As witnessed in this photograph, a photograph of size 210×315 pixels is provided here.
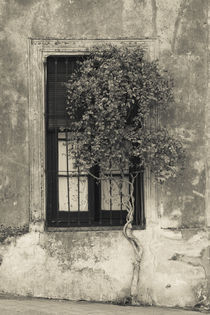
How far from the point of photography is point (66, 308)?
24.5ft

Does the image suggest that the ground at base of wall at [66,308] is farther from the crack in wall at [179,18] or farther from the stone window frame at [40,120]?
the crack in wall at [179,18]

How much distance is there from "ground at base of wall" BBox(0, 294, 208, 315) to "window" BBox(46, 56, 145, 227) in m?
1.03

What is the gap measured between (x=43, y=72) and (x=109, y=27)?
1014mm

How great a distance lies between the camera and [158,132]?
26.1 feet

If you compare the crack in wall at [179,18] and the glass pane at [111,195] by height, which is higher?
the crack in wall at [179,18]

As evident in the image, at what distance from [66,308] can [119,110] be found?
7.92 feet

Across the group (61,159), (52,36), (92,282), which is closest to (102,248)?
(92,282)

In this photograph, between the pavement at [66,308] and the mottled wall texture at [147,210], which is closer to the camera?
the pavement at [66,308]

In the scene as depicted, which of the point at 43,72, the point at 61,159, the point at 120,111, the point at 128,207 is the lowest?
the point at 128,207

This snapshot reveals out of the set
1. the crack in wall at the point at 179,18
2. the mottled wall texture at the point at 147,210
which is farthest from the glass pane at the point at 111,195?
the crack in wall at the point at 179,18

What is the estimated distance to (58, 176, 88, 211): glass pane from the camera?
844 centimetres

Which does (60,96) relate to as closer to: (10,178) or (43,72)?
(43,72)

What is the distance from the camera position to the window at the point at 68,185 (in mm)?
8383

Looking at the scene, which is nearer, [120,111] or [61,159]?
[120,111]
